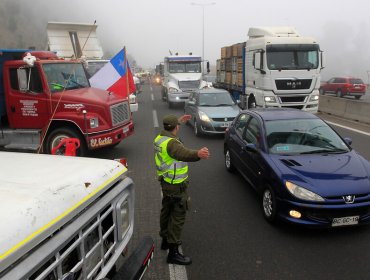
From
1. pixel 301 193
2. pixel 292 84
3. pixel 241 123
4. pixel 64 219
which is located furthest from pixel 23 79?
pixel 292 84

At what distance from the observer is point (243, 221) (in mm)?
5262

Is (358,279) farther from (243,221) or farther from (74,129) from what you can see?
(74,129)

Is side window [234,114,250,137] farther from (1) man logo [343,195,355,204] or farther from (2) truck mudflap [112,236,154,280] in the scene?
(2) truck mudflap [112,236,154,280]

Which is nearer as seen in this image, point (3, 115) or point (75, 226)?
point (75, 226)

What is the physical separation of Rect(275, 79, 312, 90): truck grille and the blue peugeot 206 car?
6.89 m

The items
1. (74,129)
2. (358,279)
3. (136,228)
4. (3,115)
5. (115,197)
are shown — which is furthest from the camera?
(3,115)

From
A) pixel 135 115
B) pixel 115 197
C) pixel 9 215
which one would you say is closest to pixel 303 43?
pixel 135 115

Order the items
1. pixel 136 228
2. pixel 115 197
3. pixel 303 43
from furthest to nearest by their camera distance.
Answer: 1. pixel 303 43
2. pixel 136 228
3. pixel 115 197

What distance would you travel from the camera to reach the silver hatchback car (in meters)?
11.0

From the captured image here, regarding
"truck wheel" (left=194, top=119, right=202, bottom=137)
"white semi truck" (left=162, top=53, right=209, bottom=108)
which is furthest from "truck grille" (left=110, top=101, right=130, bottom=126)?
"white semi truck" (left=162, top=53, right=209, bottom=108)

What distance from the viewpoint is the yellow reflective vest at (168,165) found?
407 centimetres

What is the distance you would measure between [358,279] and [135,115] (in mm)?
13871

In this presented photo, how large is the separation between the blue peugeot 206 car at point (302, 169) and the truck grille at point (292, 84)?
6894 mm

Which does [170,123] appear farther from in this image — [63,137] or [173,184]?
[63,137]
